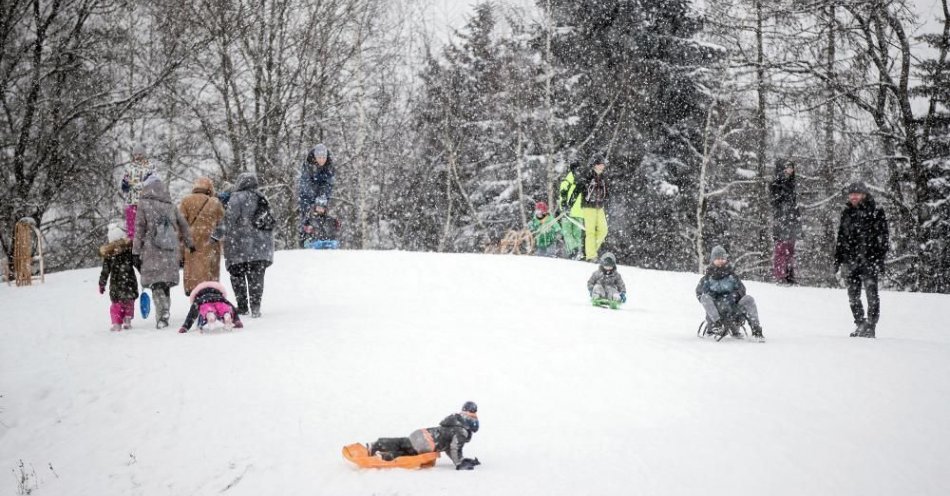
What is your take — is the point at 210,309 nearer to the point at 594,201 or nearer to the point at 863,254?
the point at 863,254

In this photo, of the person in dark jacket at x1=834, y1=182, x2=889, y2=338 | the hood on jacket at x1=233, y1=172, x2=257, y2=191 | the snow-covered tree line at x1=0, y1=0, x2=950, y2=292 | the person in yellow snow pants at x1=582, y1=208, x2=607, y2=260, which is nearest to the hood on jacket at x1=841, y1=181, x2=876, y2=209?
the person in dark jacket at x1=834, y1=182, x2=889, y2=338

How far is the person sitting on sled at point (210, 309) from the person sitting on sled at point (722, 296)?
5.70 meters

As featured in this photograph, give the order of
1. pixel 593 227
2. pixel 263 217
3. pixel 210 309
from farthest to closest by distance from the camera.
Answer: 1. pixel 593 227
2. pixel 263 217
3. pixel 210 309

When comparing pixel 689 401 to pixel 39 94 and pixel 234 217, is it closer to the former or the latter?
pixel 234 217

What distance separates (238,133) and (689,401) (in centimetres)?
1652

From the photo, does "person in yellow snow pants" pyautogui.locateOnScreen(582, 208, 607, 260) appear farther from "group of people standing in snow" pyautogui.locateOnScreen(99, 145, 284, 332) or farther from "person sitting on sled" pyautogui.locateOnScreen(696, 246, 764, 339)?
"group of people standing in snow" pyautogui.locateOnScreen(99, 145, 284, 332)

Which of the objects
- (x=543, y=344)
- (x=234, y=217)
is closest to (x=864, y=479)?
(x=543, y=344)

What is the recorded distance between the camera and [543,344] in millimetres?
7746

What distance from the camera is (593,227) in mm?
15328

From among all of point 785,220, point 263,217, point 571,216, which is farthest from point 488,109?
point 263,217

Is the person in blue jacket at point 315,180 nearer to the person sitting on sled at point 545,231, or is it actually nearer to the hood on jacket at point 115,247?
the hood on jacket at point 115,247

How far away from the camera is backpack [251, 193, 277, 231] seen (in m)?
9.55

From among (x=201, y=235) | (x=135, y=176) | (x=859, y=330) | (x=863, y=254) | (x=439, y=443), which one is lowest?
(x=439, y=443)

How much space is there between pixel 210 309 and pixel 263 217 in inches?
66.1
